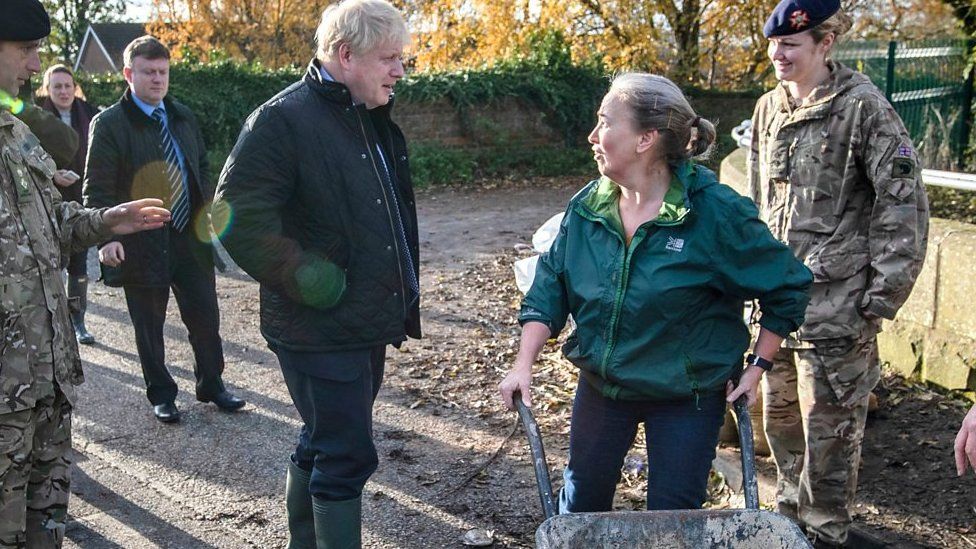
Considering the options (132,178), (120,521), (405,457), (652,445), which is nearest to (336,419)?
(652,445)

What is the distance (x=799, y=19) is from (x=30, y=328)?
9.18 ft

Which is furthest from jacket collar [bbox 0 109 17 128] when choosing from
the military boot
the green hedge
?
the green hedge

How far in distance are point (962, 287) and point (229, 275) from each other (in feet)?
23.1

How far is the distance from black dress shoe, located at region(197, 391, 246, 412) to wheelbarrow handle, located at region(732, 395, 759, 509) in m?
3.69

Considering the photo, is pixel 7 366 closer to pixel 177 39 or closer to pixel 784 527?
pixel 784 527

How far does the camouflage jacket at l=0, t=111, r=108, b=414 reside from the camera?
3016 millimetres

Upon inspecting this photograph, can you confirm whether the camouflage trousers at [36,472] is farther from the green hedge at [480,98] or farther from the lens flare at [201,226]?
the green hedge at [480,98]

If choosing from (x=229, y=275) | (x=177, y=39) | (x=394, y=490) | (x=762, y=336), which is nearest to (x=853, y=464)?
(x=762, y=336)

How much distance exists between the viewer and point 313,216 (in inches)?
132

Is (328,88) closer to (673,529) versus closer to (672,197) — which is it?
(672,197)

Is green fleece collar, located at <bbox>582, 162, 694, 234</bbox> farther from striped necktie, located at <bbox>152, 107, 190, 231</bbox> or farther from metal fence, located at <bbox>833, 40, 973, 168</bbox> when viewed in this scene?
metal fence, located at <bbox>833, 40, 973, 168</bbox>

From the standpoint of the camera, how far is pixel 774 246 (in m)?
2.96

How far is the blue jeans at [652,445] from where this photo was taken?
119 inches

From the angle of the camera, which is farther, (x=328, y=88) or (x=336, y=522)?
(x=336, y=522)
